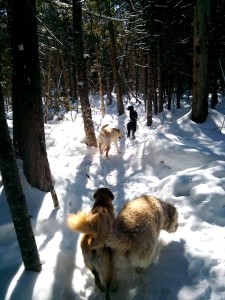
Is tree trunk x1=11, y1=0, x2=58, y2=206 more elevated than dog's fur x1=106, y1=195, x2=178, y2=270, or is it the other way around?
tree trunk x1=11, y1=0, x2=58, y2=206

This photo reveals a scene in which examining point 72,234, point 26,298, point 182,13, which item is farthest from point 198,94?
point 26,298

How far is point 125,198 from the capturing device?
7375mm

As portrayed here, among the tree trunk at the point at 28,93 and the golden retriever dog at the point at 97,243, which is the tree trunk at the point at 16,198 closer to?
the golden retriever dog at the point at 97,243

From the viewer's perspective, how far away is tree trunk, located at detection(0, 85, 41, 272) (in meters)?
3.61

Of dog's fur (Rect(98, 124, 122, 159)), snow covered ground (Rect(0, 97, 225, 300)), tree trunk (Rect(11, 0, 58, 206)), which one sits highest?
tree trunk (Rect(11, 0, 58, 206))

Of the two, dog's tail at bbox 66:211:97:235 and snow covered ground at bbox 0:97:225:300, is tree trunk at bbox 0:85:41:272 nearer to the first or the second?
snow covered ground at bbox 0:97:225:300

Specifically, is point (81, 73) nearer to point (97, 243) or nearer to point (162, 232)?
point (162, 232)

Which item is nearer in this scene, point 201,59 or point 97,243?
point 97,243

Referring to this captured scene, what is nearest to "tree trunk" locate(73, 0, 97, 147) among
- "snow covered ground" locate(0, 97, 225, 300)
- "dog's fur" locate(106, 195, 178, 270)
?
"snow covered ground" locate(0, 97, 225, 300)

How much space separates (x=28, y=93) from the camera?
6.19 metres

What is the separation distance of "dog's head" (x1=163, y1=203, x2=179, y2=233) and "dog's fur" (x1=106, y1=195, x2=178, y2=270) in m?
0.17

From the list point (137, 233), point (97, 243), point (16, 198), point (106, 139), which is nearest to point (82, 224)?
point (97, 243)

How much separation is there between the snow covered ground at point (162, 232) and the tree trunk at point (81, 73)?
7.61 ft

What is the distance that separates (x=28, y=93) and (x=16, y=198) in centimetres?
298
